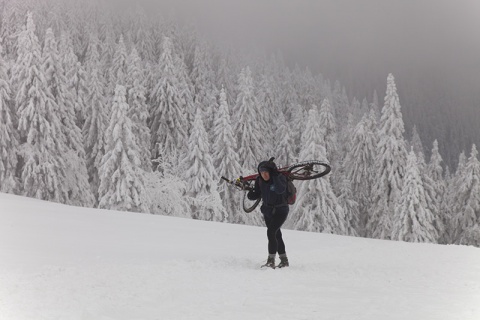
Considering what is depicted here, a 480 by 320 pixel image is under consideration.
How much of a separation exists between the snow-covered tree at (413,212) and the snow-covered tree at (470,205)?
259 inches

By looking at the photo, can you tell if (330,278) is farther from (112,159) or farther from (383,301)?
(112,159)

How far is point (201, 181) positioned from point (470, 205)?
977 inches

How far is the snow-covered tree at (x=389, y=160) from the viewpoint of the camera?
40719 millimetres

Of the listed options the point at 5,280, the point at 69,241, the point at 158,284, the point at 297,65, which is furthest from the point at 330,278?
the point at 297,65

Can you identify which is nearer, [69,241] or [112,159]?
[69,241]

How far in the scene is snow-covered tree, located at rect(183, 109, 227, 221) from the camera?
3853 cm

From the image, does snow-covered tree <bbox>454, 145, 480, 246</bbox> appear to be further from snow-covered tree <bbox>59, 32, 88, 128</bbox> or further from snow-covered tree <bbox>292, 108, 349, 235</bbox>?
snow-covered tree <bbox>59, 32, 88, 128</bbox>

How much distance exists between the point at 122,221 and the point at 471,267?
10168 mm

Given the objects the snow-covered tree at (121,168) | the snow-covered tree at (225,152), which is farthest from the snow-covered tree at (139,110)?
the snow-covered tree at (121,168)

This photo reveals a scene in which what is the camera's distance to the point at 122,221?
49.0 ft

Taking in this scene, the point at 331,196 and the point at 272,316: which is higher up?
the point at 331,196

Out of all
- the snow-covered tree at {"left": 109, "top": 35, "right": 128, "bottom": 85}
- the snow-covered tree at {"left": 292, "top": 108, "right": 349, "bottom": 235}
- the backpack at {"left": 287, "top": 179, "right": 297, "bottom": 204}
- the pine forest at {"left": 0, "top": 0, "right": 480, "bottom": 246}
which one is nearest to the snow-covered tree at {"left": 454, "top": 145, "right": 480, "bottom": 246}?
the pine forest at {"left": 0, "top": 0, "right": 480, "bottom": 246}

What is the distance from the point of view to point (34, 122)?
32.0 metres

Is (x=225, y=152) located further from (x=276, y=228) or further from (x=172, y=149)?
(x=276, y=228)
